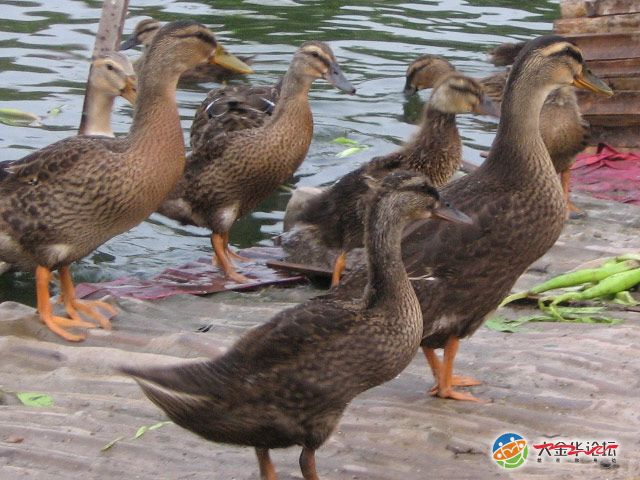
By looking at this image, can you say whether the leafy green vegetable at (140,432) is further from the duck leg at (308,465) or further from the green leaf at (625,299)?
the green leaf at (625,299)

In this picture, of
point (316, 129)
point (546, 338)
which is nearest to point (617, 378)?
point (546, 338)

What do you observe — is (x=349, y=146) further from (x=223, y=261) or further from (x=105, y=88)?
(x=223, y=261)

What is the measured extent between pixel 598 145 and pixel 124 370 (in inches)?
242

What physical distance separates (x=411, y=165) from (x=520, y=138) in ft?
5.92

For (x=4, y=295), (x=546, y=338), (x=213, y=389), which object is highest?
(x=213, y=389)

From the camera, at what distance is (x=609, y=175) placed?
9062 millimetres

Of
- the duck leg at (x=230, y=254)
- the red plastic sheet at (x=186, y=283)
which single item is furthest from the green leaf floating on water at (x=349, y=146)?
the red plastic sheet at (x=186, y=283)

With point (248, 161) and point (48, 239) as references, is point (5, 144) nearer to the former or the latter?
point (248, 161)

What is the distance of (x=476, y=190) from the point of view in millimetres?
5277

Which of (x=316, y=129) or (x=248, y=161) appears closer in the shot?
(x=248, y=161)

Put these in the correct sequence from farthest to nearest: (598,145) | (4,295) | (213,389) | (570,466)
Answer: (598,145) < (4,295) < (570,466) < (213,389)

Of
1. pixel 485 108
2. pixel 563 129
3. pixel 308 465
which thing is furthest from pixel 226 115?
pixel 308 465

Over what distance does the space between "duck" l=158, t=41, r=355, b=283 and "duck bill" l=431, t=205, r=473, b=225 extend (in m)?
3.17

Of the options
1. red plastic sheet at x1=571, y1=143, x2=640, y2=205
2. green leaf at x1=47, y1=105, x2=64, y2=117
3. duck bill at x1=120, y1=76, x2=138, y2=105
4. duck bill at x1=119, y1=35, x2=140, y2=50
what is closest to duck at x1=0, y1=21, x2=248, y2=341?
duck bill at x1=120, y1=76, x2=138, y2=105
